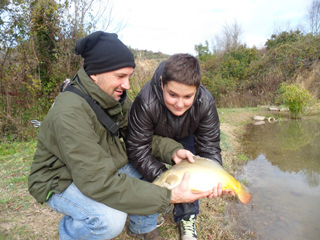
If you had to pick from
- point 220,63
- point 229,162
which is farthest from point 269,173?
point 220,63

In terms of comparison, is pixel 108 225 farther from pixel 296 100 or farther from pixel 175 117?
pixel 296 100

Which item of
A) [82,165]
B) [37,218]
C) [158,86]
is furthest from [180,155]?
[37,218]

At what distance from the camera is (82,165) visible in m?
1.60

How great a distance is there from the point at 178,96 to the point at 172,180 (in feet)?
2.41

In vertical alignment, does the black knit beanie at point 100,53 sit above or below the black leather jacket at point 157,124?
above

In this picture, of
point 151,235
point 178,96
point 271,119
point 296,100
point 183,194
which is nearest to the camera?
point 183,194

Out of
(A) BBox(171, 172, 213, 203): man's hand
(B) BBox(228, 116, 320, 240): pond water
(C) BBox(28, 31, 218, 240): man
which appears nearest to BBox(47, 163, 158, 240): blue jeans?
(C) BBox(28, 31, 218, 240): man

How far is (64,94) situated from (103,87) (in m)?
0.33

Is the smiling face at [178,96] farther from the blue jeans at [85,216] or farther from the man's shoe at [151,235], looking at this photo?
the man's shoe at [151,235]

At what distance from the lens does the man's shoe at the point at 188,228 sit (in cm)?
232

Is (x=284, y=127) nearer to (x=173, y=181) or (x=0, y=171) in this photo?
(x=173, y=181)

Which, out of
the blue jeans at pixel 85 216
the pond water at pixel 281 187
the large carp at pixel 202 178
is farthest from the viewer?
the pond water at pixel 281 187

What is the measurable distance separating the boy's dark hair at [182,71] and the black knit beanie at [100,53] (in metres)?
0.40

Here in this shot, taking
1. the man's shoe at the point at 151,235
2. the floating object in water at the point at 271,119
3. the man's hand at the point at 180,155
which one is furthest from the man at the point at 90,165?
the floating object in water at the point at 271,119
